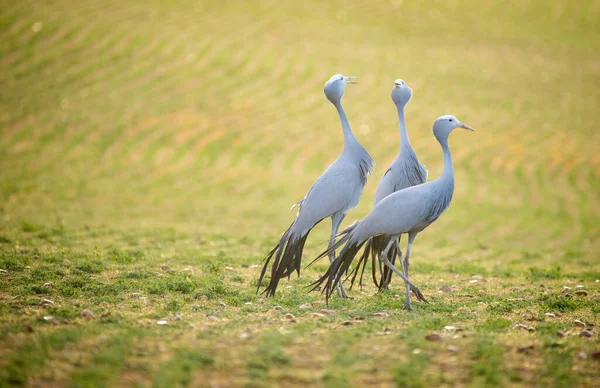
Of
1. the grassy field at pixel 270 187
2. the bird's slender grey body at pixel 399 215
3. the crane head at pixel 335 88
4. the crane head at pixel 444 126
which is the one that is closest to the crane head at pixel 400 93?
the crane head at pixel 335 88

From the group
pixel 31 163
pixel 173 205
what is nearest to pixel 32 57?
pixel 31 163

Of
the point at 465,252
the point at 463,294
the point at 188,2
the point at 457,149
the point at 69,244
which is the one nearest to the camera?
the point at 463,294

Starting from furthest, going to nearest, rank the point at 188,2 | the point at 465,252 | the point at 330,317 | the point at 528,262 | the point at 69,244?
the point at 188,2 < the point at 465,252 < the point at 528,262 < the point at 69,244 < the point at 330,317

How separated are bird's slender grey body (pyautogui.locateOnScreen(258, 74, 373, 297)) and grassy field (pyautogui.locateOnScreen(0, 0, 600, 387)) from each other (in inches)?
18.2

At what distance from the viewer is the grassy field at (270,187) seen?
5.83m

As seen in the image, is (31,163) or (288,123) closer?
(31,163)

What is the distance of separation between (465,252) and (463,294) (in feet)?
18.9

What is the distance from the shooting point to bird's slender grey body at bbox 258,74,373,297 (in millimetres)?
8344

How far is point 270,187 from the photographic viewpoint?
22.9 m

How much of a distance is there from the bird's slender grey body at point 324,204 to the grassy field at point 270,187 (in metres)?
0.46

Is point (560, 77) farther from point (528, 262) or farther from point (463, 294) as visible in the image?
Result: point (463, 294)

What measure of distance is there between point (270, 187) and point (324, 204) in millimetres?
14532

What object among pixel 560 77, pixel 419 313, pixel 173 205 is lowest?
pixel 419 313

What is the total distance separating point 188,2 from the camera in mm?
39781
